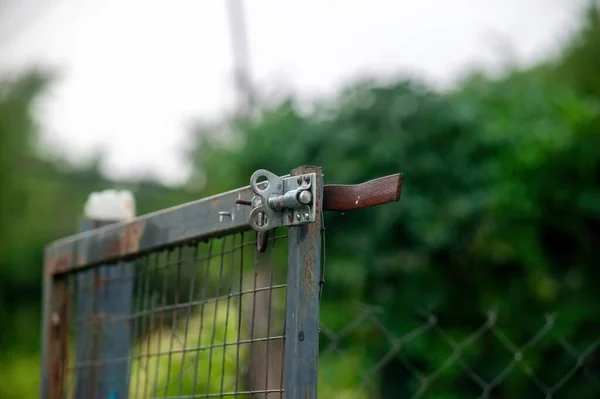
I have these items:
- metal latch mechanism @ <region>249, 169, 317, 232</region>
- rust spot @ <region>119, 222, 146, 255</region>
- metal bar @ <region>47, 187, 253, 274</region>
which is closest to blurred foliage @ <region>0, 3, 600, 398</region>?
metal bar @ <region>47, 187, 253, 274</region>

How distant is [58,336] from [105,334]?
0.55 ft

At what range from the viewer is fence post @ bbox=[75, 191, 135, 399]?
231cm

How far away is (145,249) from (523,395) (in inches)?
181

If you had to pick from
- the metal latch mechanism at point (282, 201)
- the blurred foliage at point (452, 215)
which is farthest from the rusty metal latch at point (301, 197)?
the blurred foliage at point (452, 215)

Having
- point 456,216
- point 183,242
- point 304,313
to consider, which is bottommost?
point 304,313

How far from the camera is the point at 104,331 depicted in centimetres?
235

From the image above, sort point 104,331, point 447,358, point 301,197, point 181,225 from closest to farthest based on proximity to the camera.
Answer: point 301,197
point 181,225
point 104,331
point 447,358

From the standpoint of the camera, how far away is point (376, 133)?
654 cm

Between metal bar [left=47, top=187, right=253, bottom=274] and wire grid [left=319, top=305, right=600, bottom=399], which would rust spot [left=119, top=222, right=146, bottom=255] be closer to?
metal bar [left=47, top=187, right=253, bottom=274]

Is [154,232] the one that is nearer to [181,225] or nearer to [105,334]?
[181,225]

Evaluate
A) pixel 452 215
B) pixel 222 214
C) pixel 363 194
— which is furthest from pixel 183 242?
pixel 452 215

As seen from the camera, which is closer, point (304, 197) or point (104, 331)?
point (304, 197)

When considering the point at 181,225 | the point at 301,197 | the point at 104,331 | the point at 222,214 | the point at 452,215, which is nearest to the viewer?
the point at 301,197

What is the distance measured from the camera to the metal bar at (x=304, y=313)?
136 centimetres
